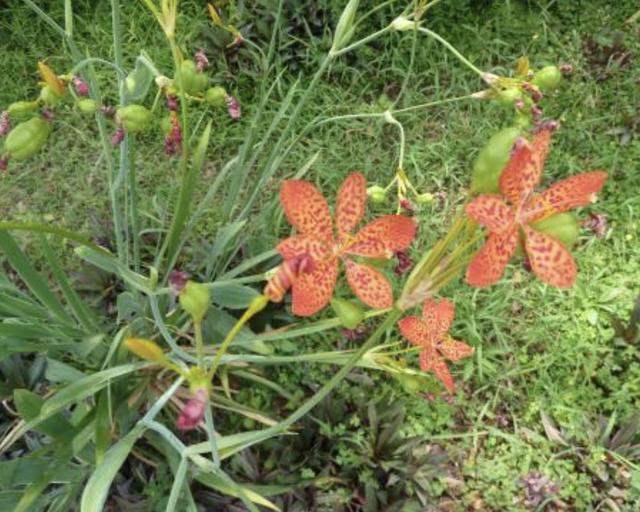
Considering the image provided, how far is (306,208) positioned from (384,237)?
0.11m

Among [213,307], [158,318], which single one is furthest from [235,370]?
[158,318]

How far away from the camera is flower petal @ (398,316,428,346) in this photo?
111 centimetres

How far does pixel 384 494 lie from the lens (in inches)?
56.4

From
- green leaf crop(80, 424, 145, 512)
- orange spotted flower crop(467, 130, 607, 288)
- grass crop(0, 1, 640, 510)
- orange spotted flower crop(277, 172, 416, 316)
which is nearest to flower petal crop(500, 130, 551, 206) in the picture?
orange spotted flower crop(467, 130, 607, 288)

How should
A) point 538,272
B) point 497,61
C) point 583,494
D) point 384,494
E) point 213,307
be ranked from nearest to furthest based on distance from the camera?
1. point 538,272
2. point 213,307
3. point 384,494
4. point 583,494
5. point 497,61

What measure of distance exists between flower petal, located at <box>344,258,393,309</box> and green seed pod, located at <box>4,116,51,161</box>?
41 centimetres

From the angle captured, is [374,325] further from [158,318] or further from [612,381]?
[158,318]

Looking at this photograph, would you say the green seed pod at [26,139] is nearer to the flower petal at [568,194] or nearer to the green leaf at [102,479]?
the green leaf at [102,479]

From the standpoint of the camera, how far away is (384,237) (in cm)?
87

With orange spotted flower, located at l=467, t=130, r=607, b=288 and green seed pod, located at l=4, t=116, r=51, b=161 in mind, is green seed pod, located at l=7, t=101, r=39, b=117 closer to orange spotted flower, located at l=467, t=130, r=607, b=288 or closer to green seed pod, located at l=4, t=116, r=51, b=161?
green seed pod, located at l=4, t=116, r=51, b=161

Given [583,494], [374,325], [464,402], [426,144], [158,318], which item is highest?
[158,318]

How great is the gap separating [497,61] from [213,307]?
→ 1.18 meters

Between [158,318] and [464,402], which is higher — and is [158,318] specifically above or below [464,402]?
above

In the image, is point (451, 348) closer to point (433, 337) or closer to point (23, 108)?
point (433, 337)
